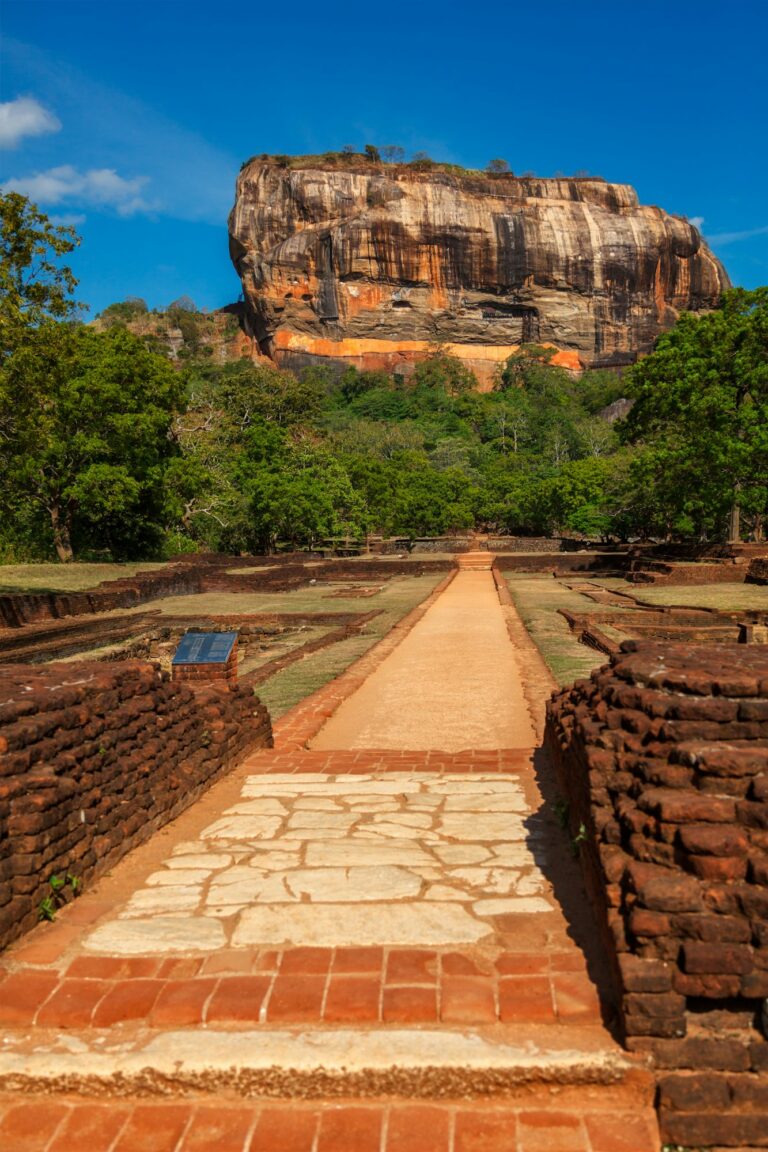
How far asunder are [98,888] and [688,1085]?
260 centimetres

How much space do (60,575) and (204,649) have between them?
62.2 ft

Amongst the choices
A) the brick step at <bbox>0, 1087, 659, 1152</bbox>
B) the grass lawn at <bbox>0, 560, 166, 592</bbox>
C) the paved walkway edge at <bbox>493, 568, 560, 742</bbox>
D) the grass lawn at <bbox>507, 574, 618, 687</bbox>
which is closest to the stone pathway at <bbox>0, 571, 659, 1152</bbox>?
the brick step at <bbox>0, 1087, 659, 1152</bbox>

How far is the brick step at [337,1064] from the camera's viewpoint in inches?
94.2

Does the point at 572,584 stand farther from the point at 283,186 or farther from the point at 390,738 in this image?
the point at 283,186

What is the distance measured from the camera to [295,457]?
40312 mm

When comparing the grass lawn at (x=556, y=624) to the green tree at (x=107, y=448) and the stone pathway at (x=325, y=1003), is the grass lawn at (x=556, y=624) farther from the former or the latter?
the green tree at (x=107, y=448)

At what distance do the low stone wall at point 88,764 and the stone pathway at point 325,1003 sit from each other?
183 mm

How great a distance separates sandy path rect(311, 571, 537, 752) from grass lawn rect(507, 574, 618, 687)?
20.6 inches

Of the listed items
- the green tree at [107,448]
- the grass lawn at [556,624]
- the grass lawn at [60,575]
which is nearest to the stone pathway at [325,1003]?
the grass lawn at [556,624]

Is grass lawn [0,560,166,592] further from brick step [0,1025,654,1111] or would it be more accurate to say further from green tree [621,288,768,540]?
brick step [0,1025,654,1111]

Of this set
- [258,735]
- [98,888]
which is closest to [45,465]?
[258,735]

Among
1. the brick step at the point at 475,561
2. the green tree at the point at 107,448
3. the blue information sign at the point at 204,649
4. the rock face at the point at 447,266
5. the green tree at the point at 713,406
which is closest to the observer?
the blue information sign at the point at 204,649

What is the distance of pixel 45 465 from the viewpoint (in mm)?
28422

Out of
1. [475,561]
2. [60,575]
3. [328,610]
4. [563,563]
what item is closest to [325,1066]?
[328,610]
